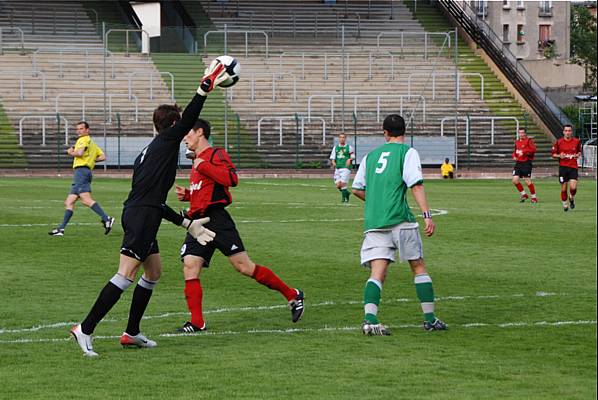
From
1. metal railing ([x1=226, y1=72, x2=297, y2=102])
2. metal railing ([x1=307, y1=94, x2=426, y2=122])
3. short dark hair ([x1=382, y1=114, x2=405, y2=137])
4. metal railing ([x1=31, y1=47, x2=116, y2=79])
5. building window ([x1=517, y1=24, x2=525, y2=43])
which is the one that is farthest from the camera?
building window ([x1=517, y1=24, x2=525, y2=43])

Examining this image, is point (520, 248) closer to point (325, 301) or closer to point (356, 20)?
point (325, 301)

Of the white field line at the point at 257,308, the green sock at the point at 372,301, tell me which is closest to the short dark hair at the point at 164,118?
the green sock at the point at 372,301

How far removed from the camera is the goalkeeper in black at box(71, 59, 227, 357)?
375 inches

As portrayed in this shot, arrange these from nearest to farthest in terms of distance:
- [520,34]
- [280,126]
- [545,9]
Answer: [280,126] < [520,34] < [545,9]

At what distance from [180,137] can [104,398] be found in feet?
7.98

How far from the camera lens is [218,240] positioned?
10867 mm

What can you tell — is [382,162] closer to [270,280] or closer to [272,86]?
[270,280]

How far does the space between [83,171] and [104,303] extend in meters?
12.0

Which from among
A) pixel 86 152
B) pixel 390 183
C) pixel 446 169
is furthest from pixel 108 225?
pixel 446 169

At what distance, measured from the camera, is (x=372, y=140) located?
166 feet

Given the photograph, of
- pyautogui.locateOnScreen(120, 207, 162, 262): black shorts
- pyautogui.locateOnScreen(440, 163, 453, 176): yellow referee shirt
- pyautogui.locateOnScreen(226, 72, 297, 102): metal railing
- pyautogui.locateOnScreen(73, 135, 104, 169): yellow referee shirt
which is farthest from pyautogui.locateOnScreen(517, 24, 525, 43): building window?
pyautogui.locateOnScreen(120, 207, 162, 262): black shorts

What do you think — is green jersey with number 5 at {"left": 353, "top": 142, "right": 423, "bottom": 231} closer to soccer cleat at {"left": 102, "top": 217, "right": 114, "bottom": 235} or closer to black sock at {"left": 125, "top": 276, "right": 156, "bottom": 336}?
black sock at {"left": 125, "top": 276, "right": 156, "bottom": 336}

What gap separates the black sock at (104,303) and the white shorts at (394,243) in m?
2.12

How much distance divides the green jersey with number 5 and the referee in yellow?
1101 cm
